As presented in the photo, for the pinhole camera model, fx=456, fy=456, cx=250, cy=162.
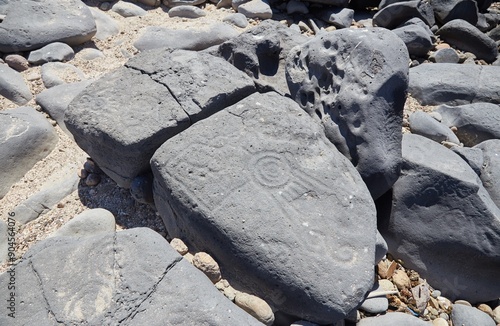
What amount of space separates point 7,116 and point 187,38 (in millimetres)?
1525

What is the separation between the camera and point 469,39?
4.02 m

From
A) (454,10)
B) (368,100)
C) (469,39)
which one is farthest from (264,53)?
(454,10)

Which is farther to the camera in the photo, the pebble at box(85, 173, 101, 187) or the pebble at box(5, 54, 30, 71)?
the pebble at box(5, 54, 30, 71)

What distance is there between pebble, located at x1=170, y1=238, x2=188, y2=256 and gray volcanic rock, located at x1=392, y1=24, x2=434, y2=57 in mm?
2764

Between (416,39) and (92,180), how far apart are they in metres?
2.86

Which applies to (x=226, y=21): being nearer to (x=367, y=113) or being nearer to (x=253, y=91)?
(x=253, y=91)

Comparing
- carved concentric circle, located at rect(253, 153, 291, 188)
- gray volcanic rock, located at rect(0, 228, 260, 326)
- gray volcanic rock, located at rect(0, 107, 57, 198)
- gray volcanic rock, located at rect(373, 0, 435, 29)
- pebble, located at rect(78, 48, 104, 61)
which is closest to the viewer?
gray volcanic rock, located at rect(0, 228, 260, 326)

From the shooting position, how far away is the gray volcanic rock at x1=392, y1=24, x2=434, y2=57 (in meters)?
3.84

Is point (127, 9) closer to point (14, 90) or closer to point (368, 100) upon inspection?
point (14, 90)

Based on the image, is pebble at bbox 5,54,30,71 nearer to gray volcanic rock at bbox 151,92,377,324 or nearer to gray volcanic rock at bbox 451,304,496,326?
gray volcanic rock at bbox 151,92,377,324

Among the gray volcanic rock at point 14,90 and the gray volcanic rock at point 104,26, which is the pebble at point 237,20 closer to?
the gray volcanic rock at point 104,26

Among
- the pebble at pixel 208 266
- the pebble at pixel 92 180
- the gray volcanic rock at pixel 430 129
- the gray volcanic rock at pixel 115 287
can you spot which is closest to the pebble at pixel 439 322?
the gray volcanic rock at pixel 115 287

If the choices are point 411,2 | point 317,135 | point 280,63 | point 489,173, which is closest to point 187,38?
point 280,63

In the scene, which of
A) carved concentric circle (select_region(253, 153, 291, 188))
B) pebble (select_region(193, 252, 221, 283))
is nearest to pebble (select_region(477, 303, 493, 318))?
carved concentric circle (select_region(253, 153, 291, 188))
